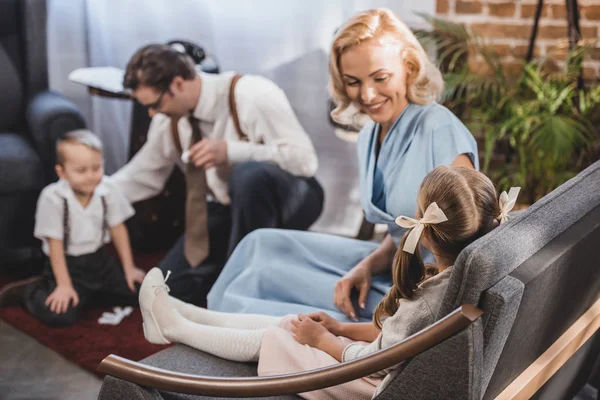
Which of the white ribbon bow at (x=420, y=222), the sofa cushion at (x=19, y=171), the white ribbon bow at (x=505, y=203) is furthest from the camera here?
the sofa cushion at (x=19, y=171)

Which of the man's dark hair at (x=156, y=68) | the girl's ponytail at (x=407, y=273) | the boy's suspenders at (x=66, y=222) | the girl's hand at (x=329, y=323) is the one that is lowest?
the boy's suspenders at (x=66, y=222)

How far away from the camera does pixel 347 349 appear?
1.63 metres

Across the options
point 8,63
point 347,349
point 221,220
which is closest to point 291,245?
point 347,349

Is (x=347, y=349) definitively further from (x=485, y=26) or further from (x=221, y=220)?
(x=485, y=26)

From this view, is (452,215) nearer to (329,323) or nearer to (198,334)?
(329,323)

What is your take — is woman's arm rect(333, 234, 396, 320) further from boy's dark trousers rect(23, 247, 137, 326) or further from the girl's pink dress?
boy's dark trousers rect(23, 247, 137, 326)

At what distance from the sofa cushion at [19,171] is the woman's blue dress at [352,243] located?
127 centimetres

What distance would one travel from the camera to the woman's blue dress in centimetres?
192

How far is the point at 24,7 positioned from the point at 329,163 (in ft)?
5.07

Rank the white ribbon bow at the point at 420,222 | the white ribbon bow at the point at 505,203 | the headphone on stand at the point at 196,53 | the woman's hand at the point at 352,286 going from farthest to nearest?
the headphone on stand at the point at 196,53, the woman's hand at the point at 352,286, the white ribbon bow at the point at 505,203, the white ribbon bow at the point at 420,222

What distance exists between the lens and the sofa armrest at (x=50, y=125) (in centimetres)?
311

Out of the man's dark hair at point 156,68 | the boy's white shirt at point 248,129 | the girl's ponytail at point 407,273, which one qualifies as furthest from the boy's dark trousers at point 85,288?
the girl's ponytail at point 407,273

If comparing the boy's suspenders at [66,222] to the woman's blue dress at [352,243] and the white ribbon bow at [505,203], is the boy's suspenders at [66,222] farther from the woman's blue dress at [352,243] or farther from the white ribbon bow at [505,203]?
the white ribbon bow at [505,203]

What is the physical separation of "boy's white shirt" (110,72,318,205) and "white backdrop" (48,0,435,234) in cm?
75
